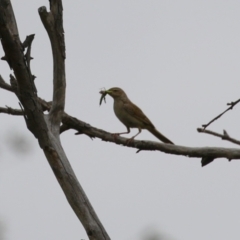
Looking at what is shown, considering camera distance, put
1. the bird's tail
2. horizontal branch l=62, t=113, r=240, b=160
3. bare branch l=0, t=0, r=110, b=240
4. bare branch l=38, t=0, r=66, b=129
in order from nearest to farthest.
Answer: bare branch l=0, t=0, r=110, b=240
horizontal branch l=62, t=113, r=240, b=160
bare branch l=38, t=0, r=66, b=129
the bird's tail

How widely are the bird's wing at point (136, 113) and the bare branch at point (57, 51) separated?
12.4 feet

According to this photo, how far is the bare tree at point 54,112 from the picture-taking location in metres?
5.29

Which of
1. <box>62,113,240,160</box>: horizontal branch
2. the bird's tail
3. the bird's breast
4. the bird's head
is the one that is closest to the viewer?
<box>62,113,240,160</box>: horizontal branch

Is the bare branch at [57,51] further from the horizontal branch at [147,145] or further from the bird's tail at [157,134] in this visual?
the bird's tail at [157,134]

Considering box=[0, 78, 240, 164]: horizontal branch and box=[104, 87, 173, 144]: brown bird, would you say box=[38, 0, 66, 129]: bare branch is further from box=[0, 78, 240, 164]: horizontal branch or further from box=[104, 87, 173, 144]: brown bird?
box=[104, 87, 173, 144]: brown bird

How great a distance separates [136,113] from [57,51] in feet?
13.1

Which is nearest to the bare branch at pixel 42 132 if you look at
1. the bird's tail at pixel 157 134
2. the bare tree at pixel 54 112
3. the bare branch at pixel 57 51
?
the bare tree at pixel 54 112

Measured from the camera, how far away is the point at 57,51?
591cm

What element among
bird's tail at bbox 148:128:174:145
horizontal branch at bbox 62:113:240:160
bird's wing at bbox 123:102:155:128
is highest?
bird's wing at bbox 123:102:155:128

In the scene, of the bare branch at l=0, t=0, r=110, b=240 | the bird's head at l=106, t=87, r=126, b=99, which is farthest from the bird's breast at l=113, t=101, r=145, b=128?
the bare branch at l=0, t=0, r=110, b=240

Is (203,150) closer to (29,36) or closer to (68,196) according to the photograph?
(68,196)

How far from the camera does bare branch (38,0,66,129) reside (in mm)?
5867

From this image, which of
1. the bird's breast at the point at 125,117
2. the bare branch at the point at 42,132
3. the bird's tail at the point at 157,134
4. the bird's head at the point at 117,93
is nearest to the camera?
the bare branch at the point at 42,132

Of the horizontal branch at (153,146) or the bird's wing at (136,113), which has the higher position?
the bird's wing at (136,113)
